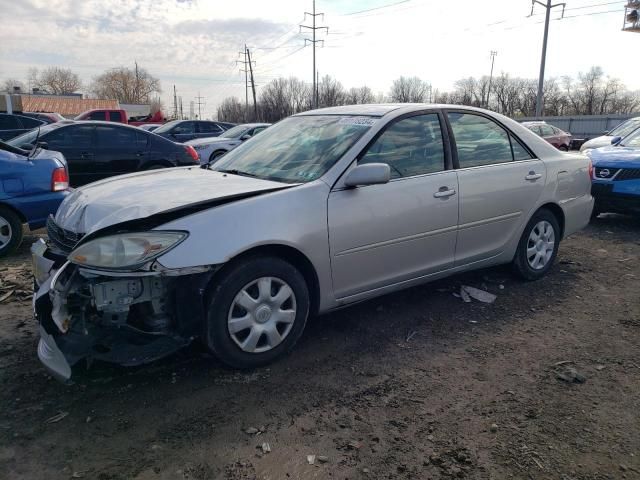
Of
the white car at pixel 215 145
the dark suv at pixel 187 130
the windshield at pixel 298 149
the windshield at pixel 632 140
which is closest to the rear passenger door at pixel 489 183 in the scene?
the windshield at pixel 298 149

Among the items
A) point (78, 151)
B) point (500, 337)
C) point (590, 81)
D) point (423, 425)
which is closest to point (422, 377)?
point (423, 425)

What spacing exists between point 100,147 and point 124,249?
269 inches

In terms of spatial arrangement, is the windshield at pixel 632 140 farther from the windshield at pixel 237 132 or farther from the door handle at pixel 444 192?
the windshield at pixel 237 132

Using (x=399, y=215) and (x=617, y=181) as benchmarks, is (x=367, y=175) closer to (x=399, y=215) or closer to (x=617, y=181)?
(x=399, y=215)

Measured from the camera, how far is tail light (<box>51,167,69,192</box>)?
5.56 m

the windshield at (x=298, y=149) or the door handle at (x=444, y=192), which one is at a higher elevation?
the windshield at (x=298, y=149)

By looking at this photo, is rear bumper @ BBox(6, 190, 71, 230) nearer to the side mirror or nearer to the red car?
the side mirror

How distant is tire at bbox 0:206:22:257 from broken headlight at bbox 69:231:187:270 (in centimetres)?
335

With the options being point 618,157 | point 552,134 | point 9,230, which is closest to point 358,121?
point 9,230

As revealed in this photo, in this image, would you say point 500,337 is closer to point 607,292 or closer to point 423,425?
point 423,425

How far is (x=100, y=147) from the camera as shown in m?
8.70

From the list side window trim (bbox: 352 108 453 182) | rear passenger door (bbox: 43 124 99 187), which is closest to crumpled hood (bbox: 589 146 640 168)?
side window trim (bbox: 352 108 453 182)

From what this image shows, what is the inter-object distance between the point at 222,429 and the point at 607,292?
382cm

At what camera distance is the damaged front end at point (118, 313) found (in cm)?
266
